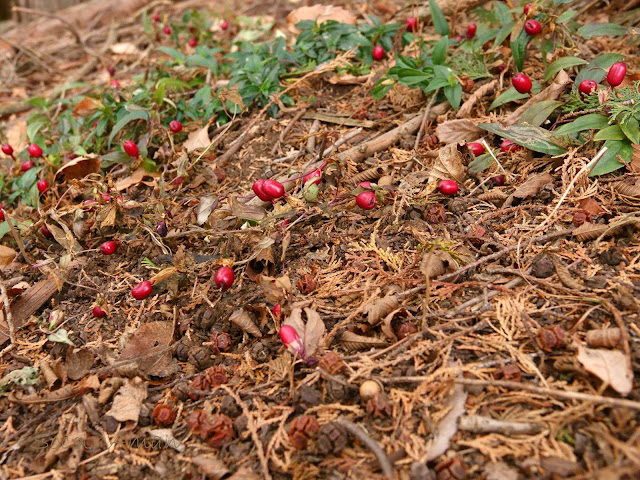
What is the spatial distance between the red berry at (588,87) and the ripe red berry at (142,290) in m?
2.65

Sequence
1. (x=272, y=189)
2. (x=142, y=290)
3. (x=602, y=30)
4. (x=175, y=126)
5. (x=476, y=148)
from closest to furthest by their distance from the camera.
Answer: (x=142, y=290), (x=272, y=189), (x=476, y=148), (x=602, y=30), (x=175, y=126)

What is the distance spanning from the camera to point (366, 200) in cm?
262

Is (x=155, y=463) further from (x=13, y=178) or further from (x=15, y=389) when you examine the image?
(x=13, y=178)

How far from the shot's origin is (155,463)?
1949 mm

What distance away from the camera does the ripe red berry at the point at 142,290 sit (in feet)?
8.28

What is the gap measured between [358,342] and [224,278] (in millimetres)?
725

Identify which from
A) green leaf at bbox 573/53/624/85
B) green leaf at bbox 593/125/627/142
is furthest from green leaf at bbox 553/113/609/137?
green leaf at bbox 573/53/624/85

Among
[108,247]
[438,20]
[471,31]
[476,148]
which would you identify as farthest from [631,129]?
[108,247]

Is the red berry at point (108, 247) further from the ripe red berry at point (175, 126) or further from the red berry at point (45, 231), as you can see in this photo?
the ripe red berry at point (175, 126)

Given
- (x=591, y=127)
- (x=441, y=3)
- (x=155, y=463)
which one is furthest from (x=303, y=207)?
(x=441, y=3)

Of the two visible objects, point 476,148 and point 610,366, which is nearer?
point 610,366

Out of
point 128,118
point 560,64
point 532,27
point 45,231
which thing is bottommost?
point 45,231

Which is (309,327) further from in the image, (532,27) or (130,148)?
(532,27)

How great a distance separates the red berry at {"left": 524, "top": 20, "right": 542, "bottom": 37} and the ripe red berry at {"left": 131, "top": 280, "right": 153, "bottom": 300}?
273 centimetres
